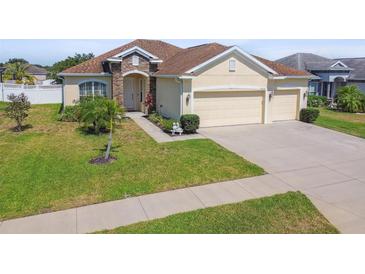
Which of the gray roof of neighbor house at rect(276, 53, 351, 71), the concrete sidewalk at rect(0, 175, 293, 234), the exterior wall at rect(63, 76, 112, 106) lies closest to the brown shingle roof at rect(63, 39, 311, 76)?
the exterior wall at rect(63, 76, 112, 106)

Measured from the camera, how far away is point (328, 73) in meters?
28.4

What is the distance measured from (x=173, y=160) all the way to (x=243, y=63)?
8.50 meters

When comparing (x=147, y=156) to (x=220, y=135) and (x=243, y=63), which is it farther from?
(x=243, y=63)

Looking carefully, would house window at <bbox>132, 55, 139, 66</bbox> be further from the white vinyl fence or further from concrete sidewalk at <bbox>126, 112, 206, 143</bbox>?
the white vinyl fence

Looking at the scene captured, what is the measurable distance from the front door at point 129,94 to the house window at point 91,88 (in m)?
1.97

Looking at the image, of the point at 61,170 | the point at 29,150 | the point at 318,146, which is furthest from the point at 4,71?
the point at 318,146

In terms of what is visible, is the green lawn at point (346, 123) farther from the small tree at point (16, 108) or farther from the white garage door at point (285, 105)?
the small tree at point (16, 108)

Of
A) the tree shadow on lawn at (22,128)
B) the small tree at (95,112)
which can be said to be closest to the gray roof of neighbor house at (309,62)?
the small tree at (95,112)

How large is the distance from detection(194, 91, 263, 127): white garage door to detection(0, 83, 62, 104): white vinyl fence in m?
18.4

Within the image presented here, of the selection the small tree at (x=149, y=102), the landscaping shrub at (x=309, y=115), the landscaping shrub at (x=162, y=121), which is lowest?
the landscaping shrub at (x=162, y=121)

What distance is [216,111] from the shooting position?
16875 millimetres

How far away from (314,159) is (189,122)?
5997 millimetres

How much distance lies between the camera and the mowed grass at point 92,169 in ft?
25.7

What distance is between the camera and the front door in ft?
73.3
